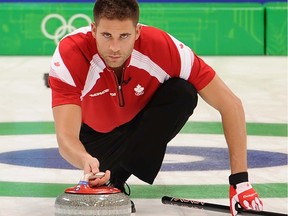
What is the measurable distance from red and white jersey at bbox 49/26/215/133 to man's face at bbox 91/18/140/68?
150mm

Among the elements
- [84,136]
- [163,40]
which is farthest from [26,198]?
[163,40]

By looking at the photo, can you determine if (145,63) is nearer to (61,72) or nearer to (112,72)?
(112,72)

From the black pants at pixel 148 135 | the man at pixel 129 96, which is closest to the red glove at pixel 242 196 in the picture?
the man at pixel 129 96

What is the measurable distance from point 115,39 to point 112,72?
0.30 m

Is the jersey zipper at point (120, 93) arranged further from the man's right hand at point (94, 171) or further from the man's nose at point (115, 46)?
the man's right hand at point (94, 171)

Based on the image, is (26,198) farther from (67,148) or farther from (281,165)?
(281,165)

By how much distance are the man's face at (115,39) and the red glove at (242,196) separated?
67 centimetres

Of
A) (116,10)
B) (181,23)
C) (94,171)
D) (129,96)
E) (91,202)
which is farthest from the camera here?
(181,23)

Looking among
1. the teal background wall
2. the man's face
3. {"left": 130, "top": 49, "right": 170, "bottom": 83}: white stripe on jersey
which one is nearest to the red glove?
{"left": 130, "top": 49, "right": 170, "bottom": 83}: white stripe on jersey

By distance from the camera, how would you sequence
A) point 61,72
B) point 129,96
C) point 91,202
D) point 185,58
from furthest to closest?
point 129,96
point 185,58
point 61,72
point 91,202

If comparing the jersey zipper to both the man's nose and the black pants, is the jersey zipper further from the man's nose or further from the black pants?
the man's nose

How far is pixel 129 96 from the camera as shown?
4.09 metres

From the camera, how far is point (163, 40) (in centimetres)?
395

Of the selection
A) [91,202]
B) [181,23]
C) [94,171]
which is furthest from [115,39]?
[181,23]
